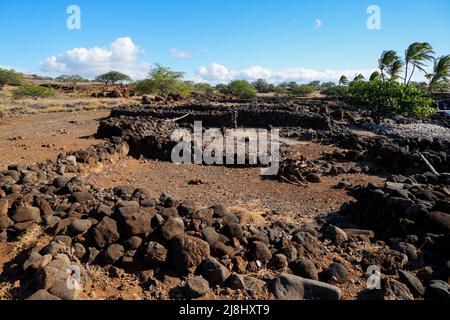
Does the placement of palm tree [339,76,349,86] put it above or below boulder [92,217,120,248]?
above

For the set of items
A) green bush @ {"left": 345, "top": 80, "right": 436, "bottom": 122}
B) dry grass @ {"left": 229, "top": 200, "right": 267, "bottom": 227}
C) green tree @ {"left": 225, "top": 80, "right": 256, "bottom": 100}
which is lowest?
dry grass @ {"left": 229, "top": 200, "right": 267, "bottom": 227}

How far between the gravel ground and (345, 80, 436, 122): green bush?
38.0 inches

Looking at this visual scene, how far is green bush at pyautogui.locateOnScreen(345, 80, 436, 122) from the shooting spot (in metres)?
21.9

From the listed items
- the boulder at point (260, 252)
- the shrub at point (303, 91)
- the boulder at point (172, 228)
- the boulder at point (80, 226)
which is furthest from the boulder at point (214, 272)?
the shrub at point (303, 91)

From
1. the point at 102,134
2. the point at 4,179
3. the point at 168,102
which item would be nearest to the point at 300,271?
the point at 4,179

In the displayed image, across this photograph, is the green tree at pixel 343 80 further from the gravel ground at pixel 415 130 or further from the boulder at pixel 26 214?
the boulder at pixel 26 214

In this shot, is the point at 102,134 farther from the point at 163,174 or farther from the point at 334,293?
the point at 334,293

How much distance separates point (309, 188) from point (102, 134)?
33.1 ft

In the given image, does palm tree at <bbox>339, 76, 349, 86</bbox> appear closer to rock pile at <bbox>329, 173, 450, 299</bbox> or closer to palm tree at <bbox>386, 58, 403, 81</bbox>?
palm tree at <bbox>386, 58, 403, 81</bbox>

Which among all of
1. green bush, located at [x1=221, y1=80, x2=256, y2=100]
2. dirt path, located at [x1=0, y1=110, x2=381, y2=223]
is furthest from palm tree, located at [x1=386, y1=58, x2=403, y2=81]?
dirt path, located at [x1=0, y1=110, x2=381, y2=223]

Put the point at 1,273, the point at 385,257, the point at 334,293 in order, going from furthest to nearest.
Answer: the point at 385,257 < the point at 1,273 < the point at 334,293

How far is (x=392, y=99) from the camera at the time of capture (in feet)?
72.7

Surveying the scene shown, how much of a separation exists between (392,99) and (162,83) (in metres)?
26.7

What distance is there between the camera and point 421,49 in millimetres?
36406
